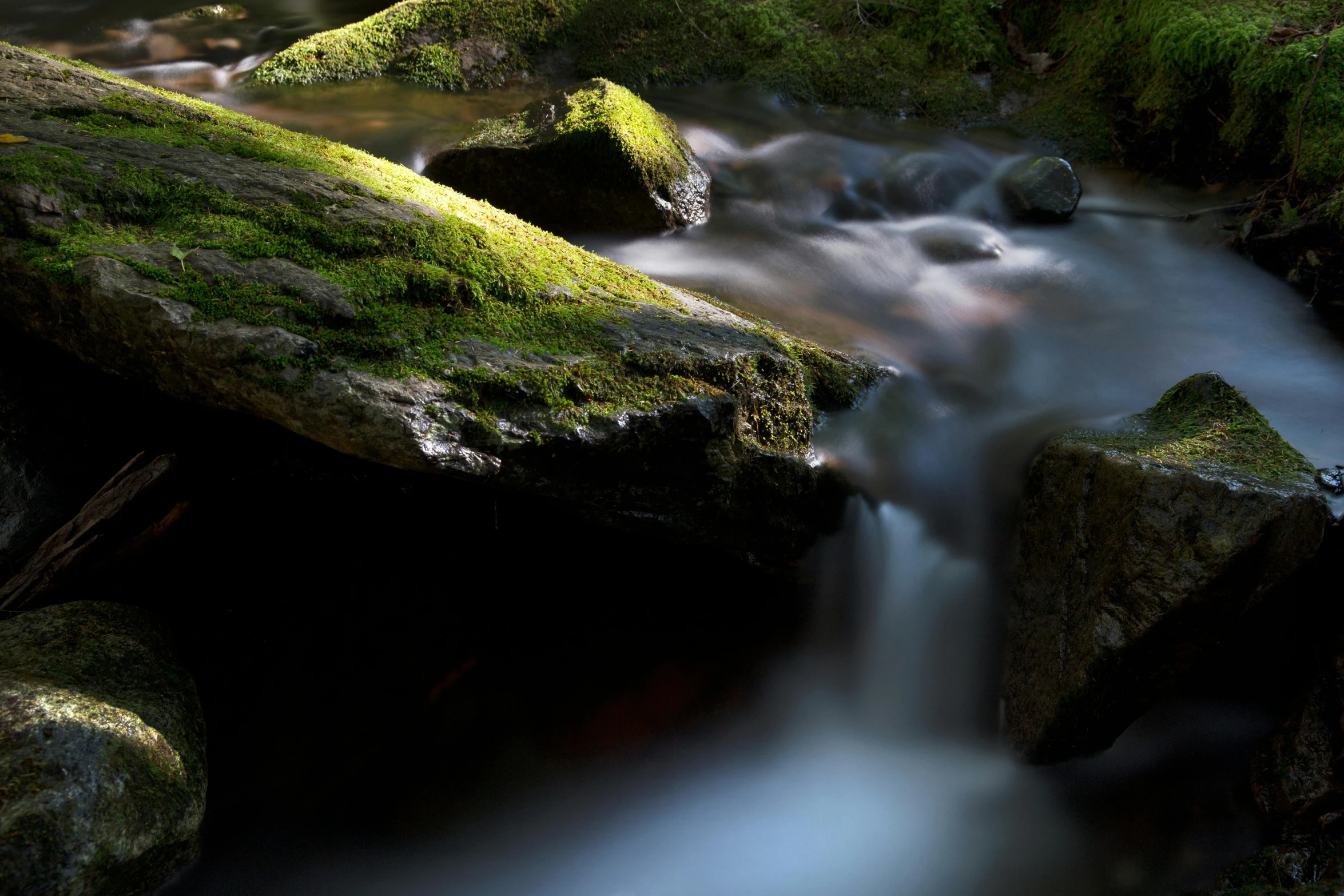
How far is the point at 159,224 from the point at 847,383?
306 centimetres

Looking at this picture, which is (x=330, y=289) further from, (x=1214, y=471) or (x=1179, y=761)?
(x=1179, y=761)

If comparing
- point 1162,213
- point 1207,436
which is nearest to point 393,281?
point 1207,436

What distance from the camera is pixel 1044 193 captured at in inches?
239

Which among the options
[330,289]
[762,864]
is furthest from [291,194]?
[762,864]

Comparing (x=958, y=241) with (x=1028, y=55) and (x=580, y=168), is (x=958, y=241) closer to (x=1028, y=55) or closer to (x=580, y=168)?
(x=580, y=168)

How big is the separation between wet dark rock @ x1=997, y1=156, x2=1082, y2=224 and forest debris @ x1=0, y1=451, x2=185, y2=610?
5.95m

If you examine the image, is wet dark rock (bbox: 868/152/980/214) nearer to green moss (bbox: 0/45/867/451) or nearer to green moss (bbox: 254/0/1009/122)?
green moss (bbox: 254/0/1009/122)

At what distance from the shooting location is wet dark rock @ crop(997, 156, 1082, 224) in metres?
6.05

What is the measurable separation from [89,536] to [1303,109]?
7491 mm

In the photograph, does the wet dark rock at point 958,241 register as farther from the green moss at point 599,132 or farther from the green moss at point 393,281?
the green moss at point 393,281

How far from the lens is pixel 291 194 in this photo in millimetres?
3139

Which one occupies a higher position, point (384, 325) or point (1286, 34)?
point (1286, 34)

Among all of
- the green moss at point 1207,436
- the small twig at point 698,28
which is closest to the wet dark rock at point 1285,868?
the green moss at point 1207,436

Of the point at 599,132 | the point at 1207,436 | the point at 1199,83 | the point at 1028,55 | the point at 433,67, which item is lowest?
the point at 1207,436
